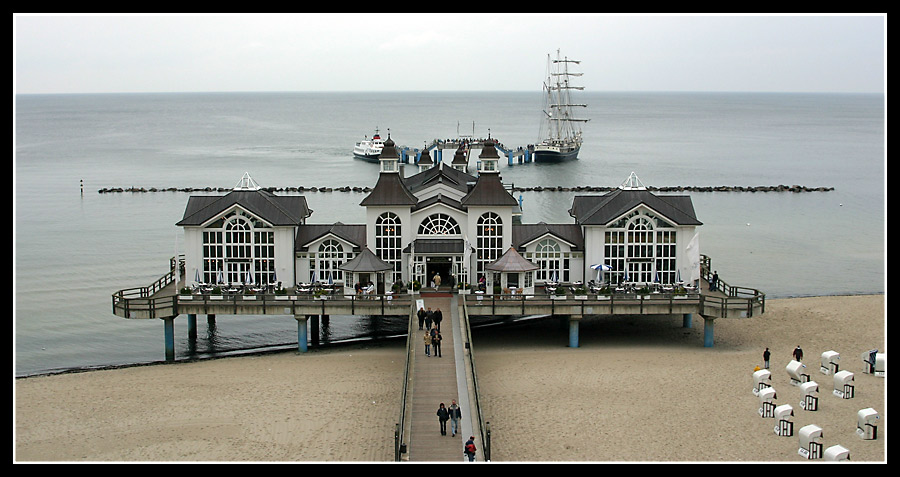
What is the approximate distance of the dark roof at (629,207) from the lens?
4084 cm

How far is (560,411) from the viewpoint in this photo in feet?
98.2

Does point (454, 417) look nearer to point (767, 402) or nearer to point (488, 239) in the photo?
point (767, 402)

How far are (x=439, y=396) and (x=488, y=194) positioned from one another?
1420cm

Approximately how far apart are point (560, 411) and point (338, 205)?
61316 mm

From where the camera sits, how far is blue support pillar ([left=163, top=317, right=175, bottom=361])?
3850 centimetres

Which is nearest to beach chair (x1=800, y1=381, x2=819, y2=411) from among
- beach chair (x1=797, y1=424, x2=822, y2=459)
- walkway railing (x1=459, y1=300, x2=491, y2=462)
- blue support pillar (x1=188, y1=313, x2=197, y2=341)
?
beach chair (x1=797, y1=424, x2=822, y2=459)

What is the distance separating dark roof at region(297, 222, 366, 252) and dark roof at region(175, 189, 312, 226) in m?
0.61

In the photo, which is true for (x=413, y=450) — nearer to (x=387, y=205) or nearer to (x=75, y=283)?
(x=387, y=205)

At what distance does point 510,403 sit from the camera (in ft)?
101

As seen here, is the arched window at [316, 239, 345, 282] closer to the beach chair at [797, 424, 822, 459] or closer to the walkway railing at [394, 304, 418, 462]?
the walkway railing at [394, 304, 418, 462]

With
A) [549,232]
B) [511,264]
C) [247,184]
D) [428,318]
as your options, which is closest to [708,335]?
[549,232]

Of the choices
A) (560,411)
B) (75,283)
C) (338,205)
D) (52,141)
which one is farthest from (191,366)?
(52,141)

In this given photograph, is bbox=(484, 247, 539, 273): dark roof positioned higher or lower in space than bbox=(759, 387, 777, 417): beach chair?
higher

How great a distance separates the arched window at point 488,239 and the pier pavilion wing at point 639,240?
3.38 meters
